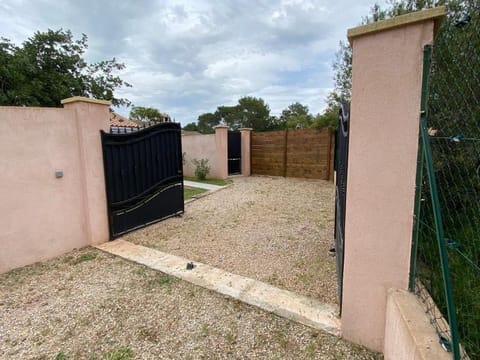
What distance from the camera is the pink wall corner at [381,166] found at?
137 centimetres

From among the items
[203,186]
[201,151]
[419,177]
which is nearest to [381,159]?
[419,177]

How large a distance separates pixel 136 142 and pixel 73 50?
10.9m

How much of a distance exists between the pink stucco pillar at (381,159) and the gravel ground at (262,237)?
31.3 inches

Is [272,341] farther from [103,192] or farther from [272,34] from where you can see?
[272,34]

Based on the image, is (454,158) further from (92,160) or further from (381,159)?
(92,160)

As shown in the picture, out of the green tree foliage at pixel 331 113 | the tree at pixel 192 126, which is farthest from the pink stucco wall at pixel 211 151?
the tree at pixel 192 126

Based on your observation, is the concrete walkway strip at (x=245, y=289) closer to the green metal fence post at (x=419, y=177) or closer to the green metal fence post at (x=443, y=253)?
the green metal fence post at (x=419, y=177)

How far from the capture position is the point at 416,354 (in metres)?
1.13

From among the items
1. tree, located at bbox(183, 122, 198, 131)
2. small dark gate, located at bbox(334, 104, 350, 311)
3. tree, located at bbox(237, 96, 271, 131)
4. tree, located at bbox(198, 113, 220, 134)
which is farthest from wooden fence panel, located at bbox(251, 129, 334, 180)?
tree, located at bbox(183, 122, 198, 131)

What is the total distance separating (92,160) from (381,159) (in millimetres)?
3698

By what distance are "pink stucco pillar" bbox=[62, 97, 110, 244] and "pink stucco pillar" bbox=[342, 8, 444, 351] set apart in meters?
3.44

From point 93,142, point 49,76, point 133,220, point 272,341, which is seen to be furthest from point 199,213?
point 49,76

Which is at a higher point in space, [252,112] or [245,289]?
[252,112]

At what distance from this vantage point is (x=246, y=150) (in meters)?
10.7
